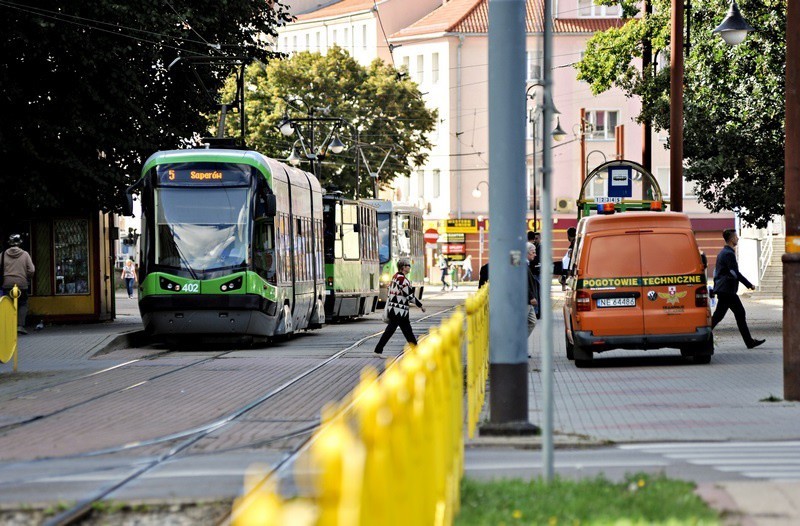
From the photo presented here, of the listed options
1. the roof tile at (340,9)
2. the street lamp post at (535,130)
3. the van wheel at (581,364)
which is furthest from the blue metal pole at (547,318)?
the roof tile at (340,9)

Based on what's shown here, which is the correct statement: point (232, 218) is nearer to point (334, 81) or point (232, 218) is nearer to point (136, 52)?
point (136, 52)

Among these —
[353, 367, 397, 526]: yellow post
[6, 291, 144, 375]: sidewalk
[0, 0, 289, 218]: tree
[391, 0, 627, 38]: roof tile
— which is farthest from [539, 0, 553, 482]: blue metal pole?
[391, 0, 627, 38]: roof tile

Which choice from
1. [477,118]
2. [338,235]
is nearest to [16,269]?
[338,235]

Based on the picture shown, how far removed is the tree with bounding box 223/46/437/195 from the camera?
7275 centimetres

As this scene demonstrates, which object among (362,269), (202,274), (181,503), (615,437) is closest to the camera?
(181,503)

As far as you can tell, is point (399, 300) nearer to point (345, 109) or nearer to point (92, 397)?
point (92, 397)

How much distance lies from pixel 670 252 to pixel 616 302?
101cm

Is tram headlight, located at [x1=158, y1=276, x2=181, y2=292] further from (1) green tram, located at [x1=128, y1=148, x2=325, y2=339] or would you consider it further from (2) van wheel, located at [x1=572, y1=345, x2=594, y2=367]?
(2) van wheel, located at [x1=572, y1=345, x2=594, y2=367]

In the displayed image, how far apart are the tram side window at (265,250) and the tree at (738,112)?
8.75 metres

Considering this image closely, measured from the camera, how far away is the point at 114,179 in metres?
33.1

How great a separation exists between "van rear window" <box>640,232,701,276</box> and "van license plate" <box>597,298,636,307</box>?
0.50m

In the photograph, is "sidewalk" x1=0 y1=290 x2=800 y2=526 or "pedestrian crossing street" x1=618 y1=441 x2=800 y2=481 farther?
"pedestrian crossing street" x1=618 y1=441 x2=800 y2=481

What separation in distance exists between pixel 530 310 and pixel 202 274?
5763 mm

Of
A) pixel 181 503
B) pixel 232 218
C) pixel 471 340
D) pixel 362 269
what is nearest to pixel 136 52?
pixel 232 218
